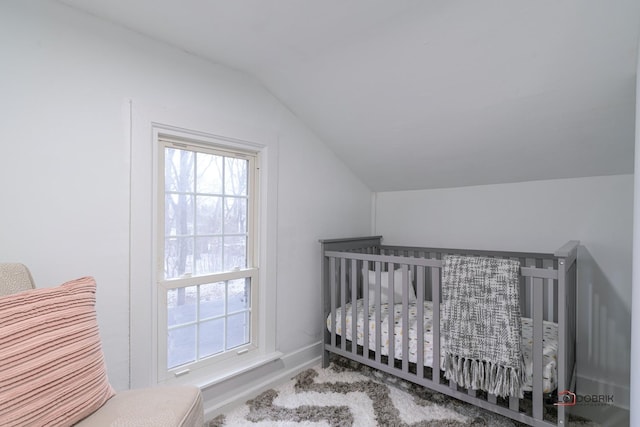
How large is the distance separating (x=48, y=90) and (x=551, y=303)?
2933 mm

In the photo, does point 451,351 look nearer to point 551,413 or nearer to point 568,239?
point 551,413

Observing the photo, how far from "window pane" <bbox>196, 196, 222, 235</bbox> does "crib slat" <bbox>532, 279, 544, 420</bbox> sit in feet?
5.85

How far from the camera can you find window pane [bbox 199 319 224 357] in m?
1.95

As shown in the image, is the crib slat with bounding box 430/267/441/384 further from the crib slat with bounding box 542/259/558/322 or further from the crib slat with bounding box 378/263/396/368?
the crib slat with bounding box 542/259/558/322

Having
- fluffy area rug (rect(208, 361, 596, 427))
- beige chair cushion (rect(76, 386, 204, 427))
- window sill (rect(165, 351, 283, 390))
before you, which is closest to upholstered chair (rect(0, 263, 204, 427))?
beige chair cushion (rect(76, 386, 204, 427))

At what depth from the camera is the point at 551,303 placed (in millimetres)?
1994

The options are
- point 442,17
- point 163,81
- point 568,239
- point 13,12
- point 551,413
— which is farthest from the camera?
point 568,239

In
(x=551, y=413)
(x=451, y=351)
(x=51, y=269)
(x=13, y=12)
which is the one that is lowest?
(x=551, y=413)

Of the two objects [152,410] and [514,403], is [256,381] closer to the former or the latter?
[152,410]

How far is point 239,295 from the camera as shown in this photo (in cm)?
214

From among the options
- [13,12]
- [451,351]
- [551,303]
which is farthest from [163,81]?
[551,303]

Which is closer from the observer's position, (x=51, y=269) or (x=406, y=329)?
(x=51, y=269)

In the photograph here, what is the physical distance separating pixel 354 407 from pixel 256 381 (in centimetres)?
66

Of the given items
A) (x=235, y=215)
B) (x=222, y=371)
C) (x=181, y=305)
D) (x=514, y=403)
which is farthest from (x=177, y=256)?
(x=514, y=403)
